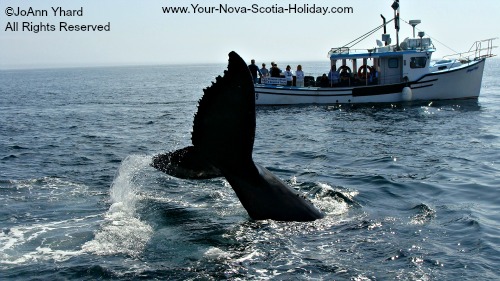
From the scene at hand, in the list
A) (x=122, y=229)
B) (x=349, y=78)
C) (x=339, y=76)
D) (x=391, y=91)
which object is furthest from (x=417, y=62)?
(x=122, y=229)

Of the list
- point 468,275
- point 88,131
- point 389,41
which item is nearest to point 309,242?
point 468,275

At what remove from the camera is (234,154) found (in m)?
8.10

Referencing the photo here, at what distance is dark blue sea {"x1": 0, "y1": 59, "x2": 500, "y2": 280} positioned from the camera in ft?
25.4

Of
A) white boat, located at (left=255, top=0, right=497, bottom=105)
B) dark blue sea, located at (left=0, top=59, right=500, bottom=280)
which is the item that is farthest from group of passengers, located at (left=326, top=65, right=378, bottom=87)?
dark blue sea, located at (left=0, top=59, right=500, bottom=280)

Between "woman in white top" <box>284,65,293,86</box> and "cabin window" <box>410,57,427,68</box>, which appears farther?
"woman in white top" <box>284,65,293,86</box>

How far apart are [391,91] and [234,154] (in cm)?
2621

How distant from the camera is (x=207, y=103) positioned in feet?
24.8

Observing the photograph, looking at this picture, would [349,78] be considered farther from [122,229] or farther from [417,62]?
[122,229]

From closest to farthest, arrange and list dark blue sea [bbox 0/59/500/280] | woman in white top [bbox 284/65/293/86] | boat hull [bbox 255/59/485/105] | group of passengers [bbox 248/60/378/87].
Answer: dark blue sea [bbox 0/59/500/280] → boat hull [bbox 255/59/485/105] → group of passengers [bbox 248/60/378/87] → woman in white top [bbox 284/65/293/86]

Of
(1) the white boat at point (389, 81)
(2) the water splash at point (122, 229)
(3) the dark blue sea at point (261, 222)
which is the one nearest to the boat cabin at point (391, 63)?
(1) the white boat at point (389, 81)

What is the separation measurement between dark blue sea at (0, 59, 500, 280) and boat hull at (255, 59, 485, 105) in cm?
1149

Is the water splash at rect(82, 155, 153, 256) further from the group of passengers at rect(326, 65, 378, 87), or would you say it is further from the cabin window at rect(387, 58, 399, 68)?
the cabin window at rect(387, 58, 399, 68)

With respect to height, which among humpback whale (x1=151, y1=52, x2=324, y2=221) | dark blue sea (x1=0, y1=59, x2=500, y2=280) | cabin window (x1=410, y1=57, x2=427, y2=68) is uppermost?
cabin window (x1=410, y1=57, x2=427, y2=68)

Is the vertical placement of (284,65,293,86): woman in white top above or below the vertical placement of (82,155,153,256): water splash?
above
